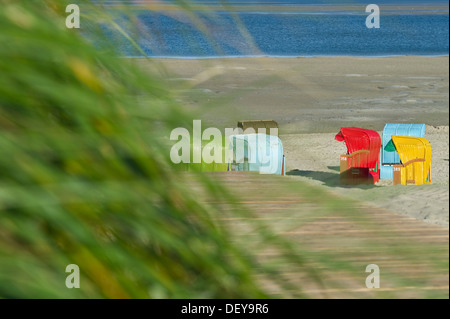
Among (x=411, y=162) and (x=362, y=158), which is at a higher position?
(x=362, y=158)

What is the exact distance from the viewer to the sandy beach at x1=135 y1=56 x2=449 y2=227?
0.76 meters

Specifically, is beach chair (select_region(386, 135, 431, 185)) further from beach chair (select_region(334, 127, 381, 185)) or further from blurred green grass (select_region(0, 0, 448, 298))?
blurred green grass (select_region(0, 0, 448, 298))

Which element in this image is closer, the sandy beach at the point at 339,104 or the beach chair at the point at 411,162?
the sandy beach at the point at 339,104

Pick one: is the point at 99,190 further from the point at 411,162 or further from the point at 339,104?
the point at 339,104

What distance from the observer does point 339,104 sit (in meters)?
18.5

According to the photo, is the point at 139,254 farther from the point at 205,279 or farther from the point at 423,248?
the point at 423,248

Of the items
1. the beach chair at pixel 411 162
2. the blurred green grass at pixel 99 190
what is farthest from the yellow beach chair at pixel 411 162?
the blurred green grass at pixel 99 190

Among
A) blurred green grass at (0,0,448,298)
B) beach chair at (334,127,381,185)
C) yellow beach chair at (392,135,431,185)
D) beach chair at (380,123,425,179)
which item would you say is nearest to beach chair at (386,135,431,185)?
yellow beach chair at (392,135,431,185)

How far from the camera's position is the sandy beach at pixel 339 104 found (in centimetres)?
76

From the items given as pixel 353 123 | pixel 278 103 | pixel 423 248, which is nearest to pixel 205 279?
pixel 423 248

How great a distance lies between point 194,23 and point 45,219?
23cm

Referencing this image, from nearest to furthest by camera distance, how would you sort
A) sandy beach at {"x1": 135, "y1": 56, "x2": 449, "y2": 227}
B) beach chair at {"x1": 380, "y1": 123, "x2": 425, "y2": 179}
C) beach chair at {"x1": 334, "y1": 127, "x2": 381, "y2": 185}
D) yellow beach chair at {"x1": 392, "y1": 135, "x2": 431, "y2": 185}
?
1. sandy beach at {"x1": 135, "y1": 56, "x2": 449, "y2": 227}
2. yellow beach chair at {"x1": 392, "y1": 135, "x2": 431, "y2": 185}
3. beach chair at {"x1": 334, "y1": 127, "x2": 381, "y2": 185}
4. beach chair at {"x1": 380, "y1": 123, "x2": 425, "y2": 179}

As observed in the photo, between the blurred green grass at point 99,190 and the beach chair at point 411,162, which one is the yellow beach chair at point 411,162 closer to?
the beach chair at point 411,162

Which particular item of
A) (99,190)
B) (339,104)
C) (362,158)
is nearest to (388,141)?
(362,158)
